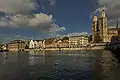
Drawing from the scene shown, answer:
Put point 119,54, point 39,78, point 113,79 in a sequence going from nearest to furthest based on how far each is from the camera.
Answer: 1. point 113,79
2. point 39,78
3. point 119,54

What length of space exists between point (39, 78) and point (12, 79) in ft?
17.6

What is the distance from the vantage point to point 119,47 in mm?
106875

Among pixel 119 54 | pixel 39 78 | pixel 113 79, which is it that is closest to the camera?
pixel 113 79

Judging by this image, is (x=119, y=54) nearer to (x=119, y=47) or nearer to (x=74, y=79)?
(x=119, y=47)

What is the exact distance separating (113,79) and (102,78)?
2329 millimetres

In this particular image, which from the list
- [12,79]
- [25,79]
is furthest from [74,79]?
[12,79]

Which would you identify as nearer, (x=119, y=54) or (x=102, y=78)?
(x=102, y=78)

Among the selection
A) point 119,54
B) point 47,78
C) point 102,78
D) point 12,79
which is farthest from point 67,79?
point 119,54

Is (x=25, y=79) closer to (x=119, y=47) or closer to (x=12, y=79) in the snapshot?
(x=12, y=79)

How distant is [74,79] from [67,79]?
1336 mm

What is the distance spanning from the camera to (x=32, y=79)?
39875 millimetres

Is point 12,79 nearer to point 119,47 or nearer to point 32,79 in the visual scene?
point 32,79

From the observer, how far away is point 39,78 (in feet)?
133

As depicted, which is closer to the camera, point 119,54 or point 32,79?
point 32,79
